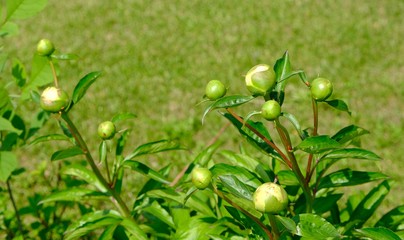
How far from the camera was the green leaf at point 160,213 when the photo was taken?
1.31 m

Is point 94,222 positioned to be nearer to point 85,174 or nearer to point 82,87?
point 85,174

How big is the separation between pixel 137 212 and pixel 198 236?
25cm

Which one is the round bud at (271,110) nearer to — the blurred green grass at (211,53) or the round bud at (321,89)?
the round bud at (321,89)

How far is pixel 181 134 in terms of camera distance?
334 centimetres

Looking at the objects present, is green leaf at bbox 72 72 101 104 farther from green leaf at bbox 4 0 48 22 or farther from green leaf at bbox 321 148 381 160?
green leaf at bbox 321 148 381 160

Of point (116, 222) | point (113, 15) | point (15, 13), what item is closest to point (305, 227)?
point (116, 222)

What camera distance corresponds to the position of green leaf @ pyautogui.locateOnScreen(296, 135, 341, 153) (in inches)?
35.1

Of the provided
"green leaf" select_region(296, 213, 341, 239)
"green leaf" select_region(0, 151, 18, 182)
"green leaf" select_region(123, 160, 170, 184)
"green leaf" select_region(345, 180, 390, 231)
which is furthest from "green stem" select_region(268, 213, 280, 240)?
"green leaf" select_region(0, 151, 18, 182)

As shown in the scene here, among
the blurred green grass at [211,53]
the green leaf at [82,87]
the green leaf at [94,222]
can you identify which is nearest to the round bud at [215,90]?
the green leaf at [82,87]

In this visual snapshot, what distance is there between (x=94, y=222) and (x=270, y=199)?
57cm

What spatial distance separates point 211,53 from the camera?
4027mm

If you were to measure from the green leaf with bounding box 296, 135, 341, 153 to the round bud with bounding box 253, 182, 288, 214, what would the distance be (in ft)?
0.35

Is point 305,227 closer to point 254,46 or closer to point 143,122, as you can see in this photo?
point 143,122

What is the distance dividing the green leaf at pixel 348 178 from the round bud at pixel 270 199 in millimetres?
307
